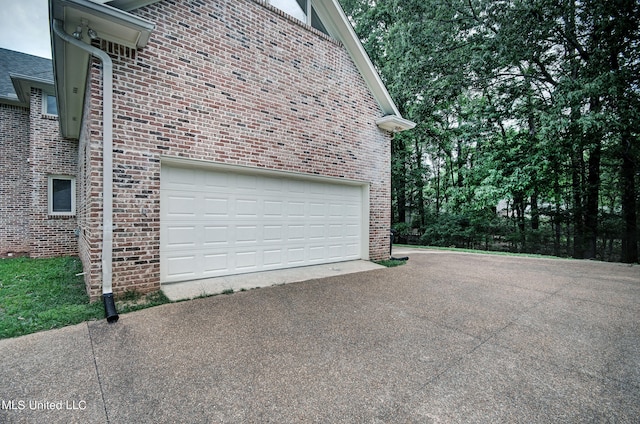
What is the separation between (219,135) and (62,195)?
7.94m

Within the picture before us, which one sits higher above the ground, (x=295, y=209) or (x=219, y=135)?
(x=219, y=135)

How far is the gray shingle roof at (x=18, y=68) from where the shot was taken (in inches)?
356

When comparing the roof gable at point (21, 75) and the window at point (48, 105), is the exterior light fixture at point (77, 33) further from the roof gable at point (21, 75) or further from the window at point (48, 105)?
the window at point (48, 105)

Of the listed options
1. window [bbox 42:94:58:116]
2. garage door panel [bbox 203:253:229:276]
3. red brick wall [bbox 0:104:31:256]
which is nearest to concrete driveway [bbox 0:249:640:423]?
garage door panel [bbox 203:253:229:276]

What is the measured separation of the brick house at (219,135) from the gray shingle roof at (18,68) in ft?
11.7

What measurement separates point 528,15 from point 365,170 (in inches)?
277

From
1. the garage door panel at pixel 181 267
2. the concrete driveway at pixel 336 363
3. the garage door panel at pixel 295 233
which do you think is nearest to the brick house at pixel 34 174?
the garage door panel at pixel 181 267

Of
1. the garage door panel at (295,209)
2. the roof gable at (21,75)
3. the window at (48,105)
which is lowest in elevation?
the garage door panel at (295,209)

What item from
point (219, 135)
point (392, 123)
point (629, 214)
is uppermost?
point (392, 123)

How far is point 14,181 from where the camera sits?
8930mm

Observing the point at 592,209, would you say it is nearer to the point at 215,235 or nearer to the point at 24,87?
the point at 215,235

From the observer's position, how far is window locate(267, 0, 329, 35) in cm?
612

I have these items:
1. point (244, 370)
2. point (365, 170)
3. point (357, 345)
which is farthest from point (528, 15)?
point (244, 370)

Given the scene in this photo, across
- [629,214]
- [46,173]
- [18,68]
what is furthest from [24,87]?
[629,214]
